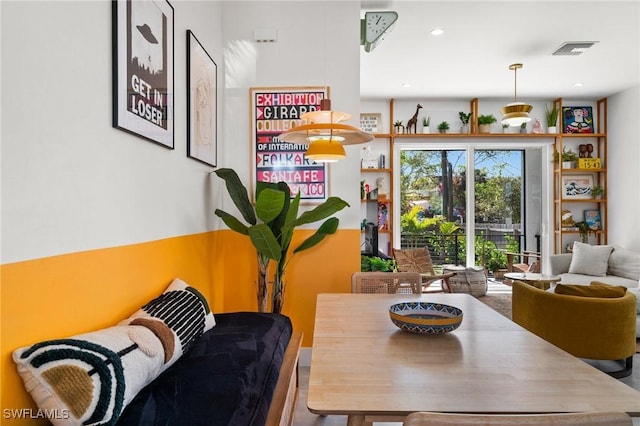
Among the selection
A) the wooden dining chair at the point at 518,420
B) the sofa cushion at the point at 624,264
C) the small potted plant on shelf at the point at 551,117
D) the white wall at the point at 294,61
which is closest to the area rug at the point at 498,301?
the sofa cushion at the point at 624,264

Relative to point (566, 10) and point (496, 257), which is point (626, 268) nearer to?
point (496, 257)

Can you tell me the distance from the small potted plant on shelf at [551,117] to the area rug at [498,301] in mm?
2758

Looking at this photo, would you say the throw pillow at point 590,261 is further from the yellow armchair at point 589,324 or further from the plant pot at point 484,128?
the yellow armchair at point 589,324

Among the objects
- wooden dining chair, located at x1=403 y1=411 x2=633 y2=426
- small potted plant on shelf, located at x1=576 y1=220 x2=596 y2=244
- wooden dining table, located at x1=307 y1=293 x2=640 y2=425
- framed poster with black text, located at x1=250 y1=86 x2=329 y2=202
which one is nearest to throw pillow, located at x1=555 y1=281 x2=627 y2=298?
wooden dining table, located at x1=307 y1=293 x2=640 y2=425

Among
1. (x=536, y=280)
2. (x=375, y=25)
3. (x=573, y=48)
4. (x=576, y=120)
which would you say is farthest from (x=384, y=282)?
(x=576, y=120)

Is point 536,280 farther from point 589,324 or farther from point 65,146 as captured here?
point 65,146

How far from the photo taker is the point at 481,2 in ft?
10.5

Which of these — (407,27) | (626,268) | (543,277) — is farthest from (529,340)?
(626,268)

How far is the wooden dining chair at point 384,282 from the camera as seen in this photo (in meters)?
2.62

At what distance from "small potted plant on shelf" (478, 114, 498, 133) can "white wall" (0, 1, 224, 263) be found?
5311 mm

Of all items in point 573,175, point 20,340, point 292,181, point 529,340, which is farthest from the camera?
point 573,175

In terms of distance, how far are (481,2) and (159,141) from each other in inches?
116

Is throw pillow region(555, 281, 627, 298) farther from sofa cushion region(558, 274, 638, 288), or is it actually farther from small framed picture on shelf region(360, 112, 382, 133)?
small framed picture on shelf region(360, 112, 382, 133)

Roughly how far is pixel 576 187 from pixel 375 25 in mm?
4725
